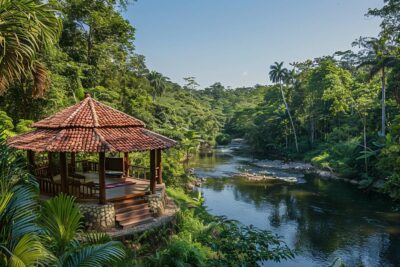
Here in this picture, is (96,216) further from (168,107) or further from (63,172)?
(168,107)

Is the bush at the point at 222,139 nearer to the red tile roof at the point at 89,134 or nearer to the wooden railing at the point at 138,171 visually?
the wooden railing at the point at 138,171

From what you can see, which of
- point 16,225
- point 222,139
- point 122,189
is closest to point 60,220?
point 16,225

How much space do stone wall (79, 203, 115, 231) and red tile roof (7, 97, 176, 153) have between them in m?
1.91

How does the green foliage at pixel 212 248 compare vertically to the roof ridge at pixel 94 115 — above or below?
below

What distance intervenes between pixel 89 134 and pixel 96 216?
8.97ft

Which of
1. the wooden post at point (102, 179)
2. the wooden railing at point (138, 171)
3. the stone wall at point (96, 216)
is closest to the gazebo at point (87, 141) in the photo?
the wooden post at point (102, 179)

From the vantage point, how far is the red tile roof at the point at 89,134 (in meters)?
11.5

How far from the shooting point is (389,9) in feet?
37.5

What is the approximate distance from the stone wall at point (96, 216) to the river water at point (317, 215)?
8.09 metres

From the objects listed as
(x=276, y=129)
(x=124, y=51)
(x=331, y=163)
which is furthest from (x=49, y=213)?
(x=276, y=129)

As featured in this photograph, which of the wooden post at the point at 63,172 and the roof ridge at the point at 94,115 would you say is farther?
the roof ridge at the point at 94,115

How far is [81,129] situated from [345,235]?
14.4m

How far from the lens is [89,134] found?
476 inches

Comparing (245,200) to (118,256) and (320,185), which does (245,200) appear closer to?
(320,185)
